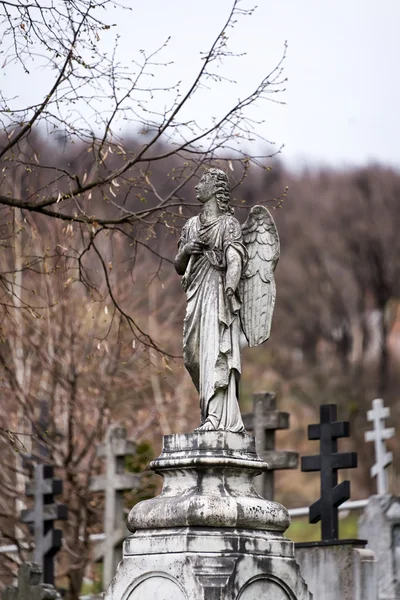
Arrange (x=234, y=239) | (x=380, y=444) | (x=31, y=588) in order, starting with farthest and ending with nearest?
(x=380, y=444) → (x=31, y=588) → (x=234, y=239)

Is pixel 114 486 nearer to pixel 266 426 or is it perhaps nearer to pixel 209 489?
pixel 266 426

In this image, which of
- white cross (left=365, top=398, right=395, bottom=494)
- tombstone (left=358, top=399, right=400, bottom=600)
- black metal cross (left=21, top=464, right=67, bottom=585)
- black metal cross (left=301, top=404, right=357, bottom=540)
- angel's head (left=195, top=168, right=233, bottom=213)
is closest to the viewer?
angel's head (left=195, top=168, right=233, bottom=213)

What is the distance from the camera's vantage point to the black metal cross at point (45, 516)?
41.1 feet

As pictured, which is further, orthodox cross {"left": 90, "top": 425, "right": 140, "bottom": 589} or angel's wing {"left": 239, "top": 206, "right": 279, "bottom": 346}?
orthodox cross {"left": 90, "top": 425, "right": 140, "bottom": 589}

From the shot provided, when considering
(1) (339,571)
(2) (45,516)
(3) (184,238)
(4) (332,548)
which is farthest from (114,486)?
(3) (184,238)

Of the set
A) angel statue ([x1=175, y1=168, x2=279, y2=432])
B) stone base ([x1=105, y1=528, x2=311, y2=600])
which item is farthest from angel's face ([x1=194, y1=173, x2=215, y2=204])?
stone base ([x1=105, y1=528, x2=311, y2=600])

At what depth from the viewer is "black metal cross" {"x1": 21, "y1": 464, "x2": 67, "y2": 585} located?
12523 millimetres

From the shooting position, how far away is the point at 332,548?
34.8 ft

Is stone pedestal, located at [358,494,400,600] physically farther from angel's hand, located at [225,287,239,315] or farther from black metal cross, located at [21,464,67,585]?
angel's hand, located at [225,287,239,315]

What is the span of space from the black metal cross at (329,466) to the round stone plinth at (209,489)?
3.15 meters

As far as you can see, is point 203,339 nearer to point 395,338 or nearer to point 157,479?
point 157,479

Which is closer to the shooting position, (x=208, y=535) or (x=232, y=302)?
(x=208, y=535)

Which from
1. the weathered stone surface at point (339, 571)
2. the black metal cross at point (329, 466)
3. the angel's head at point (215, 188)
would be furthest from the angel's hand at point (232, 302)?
the weathered stone surface at point (339, 571)

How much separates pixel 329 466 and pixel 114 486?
9.43 ft
